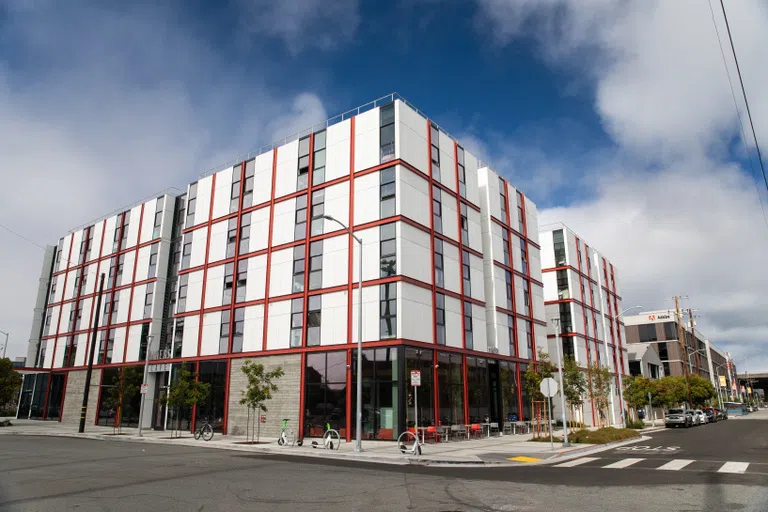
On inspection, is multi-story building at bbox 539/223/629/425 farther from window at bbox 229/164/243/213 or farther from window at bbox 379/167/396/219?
window at bbox 229/164/243/213

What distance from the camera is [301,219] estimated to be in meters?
35.5

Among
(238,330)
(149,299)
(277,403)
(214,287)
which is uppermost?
(149,299)

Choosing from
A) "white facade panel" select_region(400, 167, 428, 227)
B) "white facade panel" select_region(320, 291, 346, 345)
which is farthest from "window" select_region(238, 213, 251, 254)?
"white facade panel" select_region(400, 167, 428, 227)

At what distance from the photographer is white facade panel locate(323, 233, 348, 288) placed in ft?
105

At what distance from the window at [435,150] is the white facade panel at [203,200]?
19402mm

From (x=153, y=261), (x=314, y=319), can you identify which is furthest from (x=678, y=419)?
(x=153, y=261)

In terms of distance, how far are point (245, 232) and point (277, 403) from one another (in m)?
13.5

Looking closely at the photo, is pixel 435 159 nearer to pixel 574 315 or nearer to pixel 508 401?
pixel 508 401

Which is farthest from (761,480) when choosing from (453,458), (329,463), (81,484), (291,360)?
(291,360)

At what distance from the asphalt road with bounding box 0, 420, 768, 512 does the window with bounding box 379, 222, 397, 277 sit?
545 inches

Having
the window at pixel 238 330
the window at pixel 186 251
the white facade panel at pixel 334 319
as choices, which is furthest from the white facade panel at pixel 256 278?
the window at pixel 186 251

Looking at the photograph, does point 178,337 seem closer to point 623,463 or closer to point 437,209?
point 437,209

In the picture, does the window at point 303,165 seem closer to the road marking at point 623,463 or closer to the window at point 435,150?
the window at point 435,150

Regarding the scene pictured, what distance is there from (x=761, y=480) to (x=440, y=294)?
834 inches
